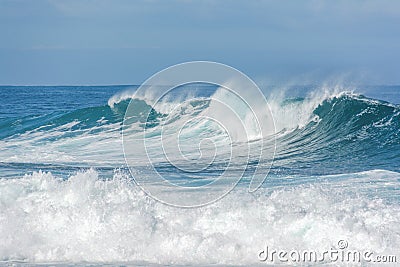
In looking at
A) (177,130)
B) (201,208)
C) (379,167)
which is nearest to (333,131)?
(379,167)

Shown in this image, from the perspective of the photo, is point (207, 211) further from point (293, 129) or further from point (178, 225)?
point (293, 129)

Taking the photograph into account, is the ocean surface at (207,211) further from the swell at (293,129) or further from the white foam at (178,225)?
the swell at (293,129)

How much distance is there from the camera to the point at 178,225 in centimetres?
1110

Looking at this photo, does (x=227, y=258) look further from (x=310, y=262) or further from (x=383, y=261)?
(x=383, y=261)

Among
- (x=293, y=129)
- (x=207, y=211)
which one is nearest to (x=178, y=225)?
(x=207, y=211)

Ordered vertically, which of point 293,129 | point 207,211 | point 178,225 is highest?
point 293,129

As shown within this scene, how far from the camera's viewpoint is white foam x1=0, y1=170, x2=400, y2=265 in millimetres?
10328

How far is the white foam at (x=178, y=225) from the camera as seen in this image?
1033 centimetres

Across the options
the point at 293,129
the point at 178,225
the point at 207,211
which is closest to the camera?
the point at 178,225

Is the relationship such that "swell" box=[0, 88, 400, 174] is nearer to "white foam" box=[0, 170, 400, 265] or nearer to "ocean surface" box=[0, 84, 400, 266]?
A: "ocean surface" box=[0, 84, 400, 266]

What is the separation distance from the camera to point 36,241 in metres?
10.9

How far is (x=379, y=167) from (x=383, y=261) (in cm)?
754

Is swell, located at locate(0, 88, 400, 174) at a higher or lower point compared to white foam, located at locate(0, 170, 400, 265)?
higher

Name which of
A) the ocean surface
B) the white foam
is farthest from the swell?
the white foam
